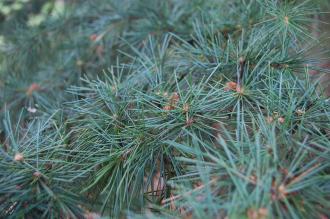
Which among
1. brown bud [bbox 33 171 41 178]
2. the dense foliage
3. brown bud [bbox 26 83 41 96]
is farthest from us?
brown bud [bbox 26 83 41 96]

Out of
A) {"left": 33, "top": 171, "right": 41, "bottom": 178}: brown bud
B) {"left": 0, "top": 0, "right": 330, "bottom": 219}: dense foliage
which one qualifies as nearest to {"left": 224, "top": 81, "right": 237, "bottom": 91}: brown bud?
{"left": 0, "top": 0, "right": 330, "bottom": 219}: dense foliage

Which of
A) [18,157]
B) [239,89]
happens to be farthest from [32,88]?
[239,89]

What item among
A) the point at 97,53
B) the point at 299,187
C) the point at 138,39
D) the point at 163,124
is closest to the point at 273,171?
the point at 299,187

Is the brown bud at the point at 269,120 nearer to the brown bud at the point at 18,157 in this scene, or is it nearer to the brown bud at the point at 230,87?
the brown bud at the point at 230,87

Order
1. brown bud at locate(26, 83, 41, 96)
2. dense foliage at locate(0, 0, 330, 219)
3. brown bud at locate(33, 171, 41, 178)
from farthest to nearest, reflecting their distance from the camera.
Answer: brown bud at locate(26, 83, 41, 96), brown bud at locate(33, 171, 41, 178), dense foliage at locate(0, 0, 330, 219)

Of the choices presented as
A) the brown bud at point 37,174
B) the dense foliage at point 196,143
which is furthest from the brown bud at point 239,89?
the brown bud at point 37,174

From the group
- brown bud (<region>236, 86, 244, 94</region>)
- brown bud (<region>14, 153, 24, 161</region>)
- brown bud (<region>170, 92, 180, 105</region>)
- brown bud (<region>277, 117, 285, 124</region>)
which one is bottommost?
brown bud (<region>14, 153, 24, 161</region>)

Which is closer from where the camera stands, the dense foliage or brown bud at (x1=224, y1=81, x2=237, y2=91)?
the dense foliage

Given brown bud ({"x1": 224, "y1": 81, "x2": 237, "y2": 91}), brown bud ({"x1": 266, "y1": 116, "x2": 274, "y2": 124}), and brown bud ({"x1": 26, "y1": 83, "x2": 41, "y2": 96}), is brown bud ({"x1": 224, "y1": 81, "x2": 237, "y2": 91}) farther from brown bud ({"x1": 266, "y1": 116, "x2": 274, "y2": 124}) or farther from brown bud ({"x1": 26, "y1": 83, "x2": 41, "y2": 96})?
brown bud ({"x1": 26, "y1": 83, "x2": 41, "y2": 96})

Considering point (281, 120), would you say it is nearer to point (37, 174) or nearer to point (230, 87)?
point (230, 87)

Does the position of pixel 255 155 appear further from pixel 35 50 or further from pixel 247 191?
pixel 35 50

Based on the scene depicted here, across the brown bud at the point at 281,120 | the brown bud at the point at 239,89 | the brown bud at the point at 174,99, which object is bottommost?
the brown bud at the point at 174,99

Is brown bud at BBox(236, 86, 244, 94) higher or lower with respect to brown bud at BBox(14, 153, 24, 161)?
higher

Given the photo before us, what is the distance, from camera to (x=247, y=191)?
41 centimetres
